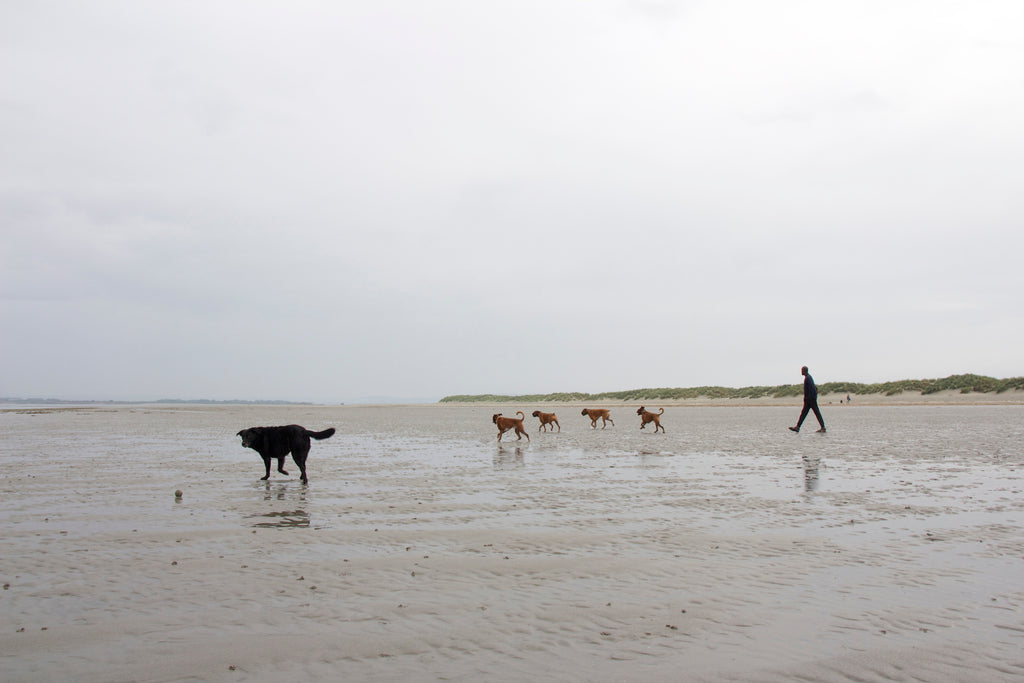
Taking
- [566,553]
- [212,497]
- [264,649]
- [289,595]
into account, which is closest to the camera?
[264,649]

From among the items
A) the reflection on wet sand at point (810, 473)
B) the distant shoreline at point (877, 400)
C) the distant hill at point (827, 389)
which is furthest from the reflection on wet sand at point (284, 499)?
the distant hill at point (827, 389)

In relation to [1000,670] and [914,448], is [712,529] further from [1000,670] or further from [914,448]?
[914,448]

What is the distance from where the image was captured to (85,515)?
27.7 feet

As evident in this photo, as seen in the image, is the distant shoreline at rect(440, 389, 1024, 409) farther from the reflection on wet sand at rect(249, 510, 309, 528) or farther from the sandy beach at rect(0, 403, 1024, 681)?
the reflection on wet sand at rect(249, 510, 309, 528)

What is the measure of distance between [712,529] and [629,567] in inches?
77.4

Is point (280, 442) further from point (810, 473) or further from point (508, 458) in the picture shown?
point (810, 473)

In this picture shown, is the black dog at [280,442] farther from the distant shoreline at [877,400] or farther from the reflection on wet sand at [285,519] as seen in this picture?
the distant shoreline at [877,400]

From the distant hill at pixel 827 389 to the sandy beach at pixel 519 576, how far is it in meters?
44.6

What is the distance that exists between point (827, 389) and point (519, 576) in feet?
203

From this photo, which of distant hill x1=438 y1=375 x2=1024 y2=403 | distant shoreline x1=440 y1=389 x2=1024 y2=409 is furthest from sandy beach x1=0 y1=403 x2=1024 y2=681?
distant hill x1=438 y1=375 x2=1024 y2=403

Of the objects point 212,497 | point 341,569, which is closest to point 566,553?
point 341,569

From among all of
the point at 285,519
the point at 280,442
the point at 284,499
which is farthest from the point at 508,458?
the point at 285,519

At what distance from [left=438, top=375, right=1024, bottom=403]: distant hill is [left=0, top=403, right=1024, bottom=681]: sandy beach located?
44581 mm

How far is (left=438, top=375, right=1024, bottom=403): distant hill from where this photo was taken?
159ft
